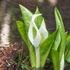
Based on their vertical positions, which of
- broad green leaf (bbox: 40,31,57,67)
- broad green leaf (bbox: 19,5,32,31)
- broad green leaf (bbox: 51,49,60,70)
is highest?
broad green leaf (bbox: 19,5,32,31)

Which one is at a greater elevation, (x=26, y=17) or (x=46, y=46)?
(x=26, y=17)

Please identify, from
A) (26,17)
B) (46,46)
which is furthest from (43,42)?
(26,17)

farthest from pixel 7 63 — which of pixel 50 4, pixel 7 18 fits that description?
pixel 50 4

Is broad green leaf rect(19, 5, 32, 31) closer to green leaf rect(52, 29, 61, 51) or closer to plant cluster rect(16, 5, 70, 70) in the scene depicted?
plant cluster rect(16, 5, 70, 70)

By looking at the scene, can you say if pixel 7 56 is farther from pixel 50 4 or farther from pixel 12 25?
pixel 50 4

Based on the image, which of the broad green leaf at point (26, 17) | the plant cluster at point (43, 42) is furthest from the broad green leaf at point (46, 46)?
the broad green leaf at point (26, 17)

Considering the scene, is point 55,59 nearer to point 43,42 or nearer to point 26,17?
point 43,42

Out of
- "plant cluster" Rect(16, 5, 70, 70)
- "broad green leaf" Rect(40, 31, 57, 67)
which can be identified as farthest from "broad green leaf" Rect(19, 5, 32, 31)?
"broad green leaf" Rect(40, 31, 57, 67)

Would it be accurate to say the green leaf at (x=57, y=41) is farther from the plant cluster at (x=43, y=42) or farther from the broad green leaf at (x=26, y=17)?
the broad green leaf at (x=26, y=17)
